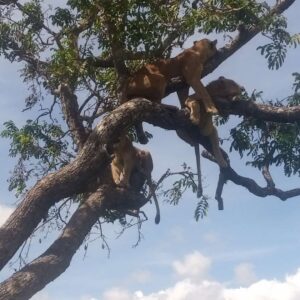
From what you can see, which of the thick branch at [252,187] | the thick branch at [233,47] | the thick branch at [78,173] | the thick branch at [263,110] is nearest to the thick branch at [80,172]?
the thick branch at [78,173]

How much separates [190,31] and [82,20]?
5.71 ft

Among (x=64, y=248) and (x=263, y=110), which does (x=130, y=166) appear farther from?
(x=263, y=110)

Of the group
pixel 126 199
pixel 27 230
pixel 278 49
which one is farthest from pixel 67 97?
pixel 278 49

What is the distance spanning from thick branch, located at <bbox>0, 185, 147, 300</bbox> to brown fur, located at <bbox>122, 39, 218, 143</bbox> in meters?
1.00

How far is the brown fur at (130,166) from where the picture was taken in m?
7.41

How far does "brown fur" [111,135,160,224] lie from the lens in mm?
7406

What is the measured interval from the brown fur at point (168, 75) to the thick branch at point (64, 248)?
39.4 inches

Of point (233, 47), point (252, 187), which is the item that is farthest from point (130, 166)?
point (233, 47)

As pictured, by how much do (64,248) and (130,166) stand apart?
165cm

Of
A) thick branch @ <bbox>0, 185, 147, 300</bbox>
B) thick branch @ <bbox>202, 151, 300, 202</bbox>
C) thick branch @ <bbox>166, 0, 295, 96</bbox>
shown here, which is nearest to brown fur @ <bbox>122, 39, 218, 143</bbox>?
thick branch @ <bbox>166, 0, 295, 96</bbox>

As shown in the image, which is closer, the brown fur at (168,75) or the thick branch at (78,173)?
the thick branch at (78,173)

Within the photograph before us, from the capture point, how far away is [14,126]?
26.8 feet

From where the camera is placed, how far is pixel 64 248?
6.24 m

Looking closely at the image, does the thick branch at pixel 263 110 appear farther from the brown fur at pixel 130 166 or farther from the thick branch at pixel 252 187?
the brown fur at pixel 130 166
